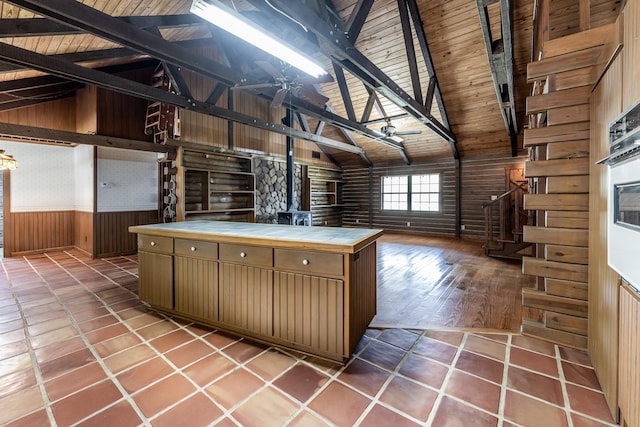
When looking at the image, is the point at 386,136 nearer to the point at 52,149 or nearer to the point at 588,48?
the point at 588,48

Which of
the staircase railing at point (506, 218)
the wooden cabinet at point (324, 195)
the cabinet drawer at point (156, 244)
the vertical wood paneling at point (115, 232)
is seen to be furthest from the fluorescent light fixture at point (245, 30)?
the wooden cabinet at point (324, 195)

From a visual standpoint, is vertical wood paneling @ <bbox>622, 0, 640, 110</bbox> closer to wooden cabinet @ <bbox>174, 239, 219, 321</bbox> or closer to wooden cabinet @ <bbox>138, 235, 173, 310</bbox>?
wooden cabinet @ <bbox>174, 239, 219, 321</bbox>

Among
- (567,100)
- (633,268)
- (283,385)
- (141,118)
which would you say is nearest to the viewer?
(633,268)

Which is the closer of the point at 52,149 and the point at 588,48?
the point at 588,48

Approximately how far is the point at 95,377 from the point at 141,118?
19.8ft

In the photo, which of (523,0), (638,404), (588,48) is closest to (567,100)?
(588,48)

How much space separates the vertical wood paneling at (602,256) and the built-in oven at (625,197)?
145 millimetres

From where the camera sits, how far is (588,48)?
1957mm

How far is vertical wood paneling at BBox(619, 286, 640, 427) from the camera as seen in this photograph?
1.24m

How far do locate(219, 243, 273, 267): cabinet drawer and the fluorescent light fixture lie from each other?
1829 mm

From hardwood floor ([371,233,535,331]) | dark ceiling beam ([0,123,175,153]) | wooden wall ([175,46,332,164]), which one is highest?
wooden wall ([175,46,332,164])

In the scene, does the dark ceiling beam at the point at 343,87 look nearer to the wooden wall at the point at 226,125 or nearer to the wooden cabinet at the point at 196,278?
the wooden wall at the point at 226,125

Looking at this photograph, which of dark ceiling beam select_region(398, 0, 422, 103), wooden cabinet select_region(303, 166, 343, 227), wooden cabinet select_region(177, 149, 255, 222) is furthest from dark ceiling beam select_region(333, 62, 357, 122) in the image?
wooden cabinet select_region(303, 166, 343, 227)

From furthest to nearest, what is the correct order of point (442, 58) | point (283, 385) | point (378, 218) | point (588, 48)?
1. point (378, 218)
2. point (442, 58)
3. point (588, 48)
4. point (283, 385)
